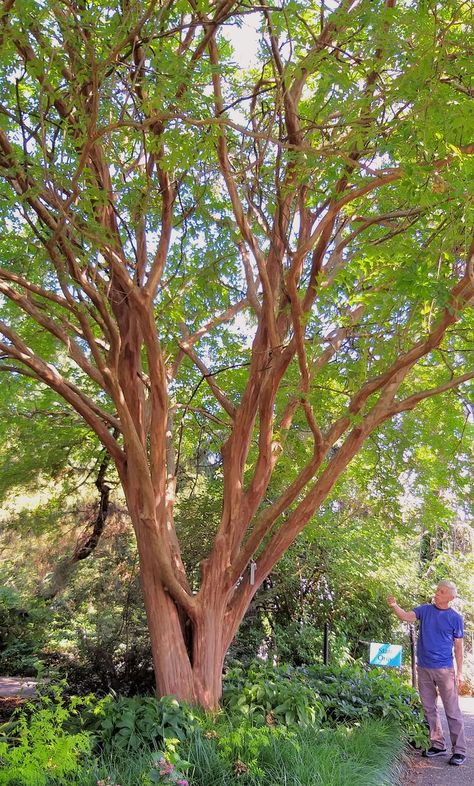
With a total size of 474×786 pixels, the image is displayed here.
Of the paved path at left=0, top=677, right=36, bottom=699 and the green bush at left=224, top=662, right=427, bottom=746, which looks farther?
the paved path at left=0, top=677, right=36, bottom=699

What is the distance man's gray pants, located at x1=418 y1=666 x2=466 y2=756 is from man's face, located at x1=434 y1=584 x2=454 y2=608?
603 mm

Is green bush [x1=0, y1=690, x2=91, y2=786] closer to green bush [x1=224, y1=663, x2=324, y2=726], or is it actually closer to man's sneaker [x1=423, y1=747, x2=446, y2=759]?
green bush [x1=224, y1=663, x2=324, y2=726]

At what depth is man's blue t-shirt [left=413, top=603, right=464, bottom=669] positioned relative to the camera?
19.4ft

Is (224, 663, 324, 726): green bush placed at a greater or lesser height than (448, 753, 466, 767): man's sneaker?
greater

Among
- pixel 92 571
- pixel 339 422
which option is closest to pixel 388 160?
pixel 339 422

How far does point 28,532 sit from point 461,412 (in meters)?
8.73

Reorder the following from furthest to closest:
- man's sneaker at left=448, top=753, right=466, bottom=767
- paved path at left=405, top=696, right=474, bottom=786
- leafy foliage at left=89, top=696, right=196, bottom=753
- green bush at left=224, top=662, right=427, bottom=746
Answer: green bush at left=224, top=662, right=427, bottom=746, man's sneaker at left=448, top=753, right=466, bottom=767, paved path at left=405, top=696, right=474, bottom=786, leafy foliage at left=89, top=696, right=196, bottom=753

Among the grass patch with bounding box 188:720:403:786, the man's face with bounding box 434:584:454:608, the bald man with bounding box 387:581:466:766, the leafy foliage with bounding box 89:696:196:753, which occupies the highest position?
the man's face with bounding box 434:584:454:608

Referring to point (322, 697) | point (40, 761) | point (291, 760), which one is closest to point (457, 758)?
point (322, 697)

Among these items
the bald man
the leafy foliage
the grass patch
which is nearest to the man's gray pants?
the bald man

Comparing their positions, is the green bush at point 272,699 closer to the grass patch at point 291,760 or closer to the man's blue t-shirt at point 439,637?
the grass patch at point 291,760

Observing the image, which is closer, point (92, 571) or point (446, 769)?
point (446, 769)

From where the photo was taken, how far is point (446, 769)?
18.1 ft

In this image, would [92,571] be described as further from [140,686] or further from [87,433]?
[140,686]
